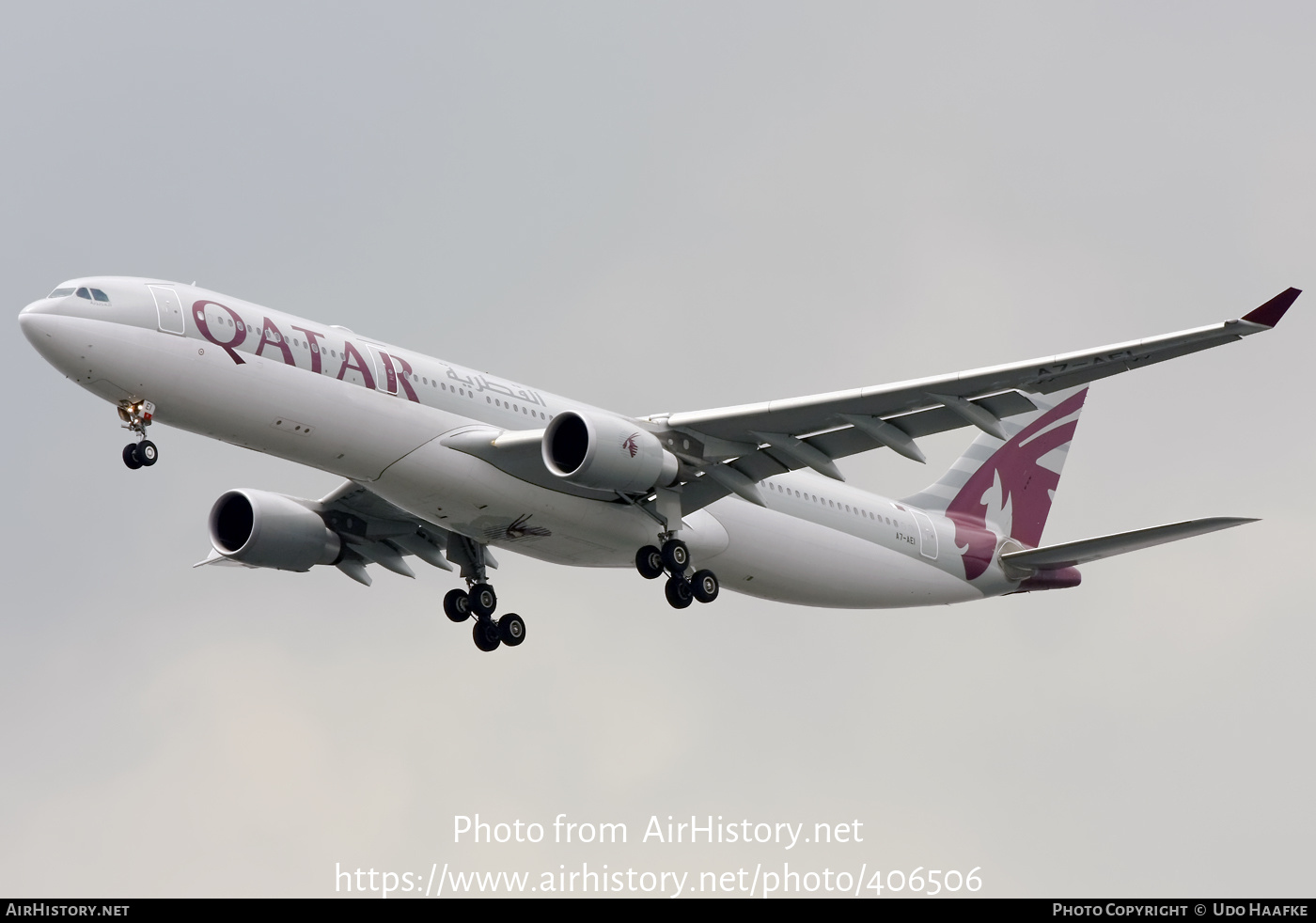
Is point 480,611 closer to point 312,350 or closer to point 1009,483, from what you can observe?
point 312,350

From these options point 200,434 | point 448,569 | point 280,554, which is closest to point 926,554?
point 448,569

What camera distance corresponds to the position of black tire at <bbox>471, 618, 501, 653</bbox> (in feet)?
124

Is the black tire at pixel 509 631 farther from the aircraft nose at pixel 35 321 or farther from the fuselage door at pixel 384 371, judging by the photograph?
the aircraft nose at pixel 35 321

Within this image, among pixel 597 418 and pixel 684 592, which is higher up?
pixel 597 418

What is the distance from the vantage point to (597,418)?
32062mm

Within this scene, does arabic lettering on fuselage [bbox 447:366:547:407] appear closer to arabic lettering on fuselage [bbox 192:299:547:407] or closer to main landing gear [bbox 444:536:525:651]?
arabic lettering on fuselage [bbox 192:299:547:407]

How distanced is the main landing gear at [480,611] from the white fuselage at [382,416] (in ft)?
9.49

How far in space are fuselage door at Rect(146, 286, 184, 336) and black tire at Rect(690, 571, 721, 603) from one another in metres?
11.1

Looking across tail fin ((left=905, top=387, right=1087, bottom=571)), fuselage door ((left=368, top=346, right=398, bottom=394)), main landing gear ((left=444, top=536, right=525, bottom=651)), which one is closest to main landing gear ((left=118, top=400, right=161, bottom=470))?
fuselage door ((left=368, top=346, right=398, bottom=394))

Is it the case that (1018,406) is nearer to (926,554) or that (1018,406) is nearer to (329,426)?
(926,554)

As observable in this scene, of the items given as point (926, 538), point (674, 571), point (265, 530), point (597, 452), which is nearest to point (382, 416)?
point (597, 452)

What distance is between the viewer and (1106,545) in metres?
37.8

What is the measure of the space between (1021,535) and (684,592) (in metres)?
12.1

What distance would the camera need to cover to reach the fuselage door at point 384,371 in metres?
31.6
